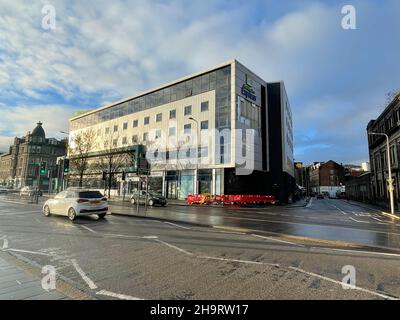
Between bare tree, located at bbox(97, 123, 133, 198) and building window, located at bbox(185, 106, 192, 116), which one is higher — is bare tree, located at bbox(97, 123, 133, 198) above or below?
below

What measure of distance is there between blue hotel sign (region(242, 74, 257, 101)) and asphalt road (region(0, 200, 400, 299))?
31463 millimetres

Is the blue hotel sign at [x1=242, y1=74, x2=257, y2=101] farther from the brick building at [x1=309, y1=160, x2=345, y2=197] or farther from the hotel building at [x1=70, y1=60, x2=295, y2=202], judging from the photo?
the brick building at [x1=309, y1=160, x2=345, y2=197]

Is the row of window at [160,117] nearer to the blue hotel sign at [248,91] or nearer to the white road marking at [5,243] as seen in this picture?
the blue hotel sign at [248,91]

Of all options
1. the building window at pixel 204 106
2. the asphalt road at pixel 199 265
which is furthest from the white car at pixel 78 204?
the building window at pixel 204 106

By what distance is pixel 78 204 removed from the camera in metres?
14.7

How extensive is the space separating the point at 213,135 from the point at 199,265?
32522 millimetres

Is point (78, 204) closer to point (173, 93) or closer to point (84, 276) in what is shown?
point (84, 276)

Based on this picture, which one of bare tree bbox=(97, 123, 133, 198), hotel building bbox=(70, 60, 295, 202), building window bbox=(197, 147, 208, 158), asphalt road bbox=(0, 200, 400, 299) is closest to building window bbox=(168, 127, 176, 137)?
hotel building bbox=(70, 60, 295, 202)

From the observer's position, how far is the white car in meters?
14.7

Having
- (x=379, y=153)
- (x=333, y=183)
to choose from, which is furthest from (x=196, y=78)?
(x=333, y=183)

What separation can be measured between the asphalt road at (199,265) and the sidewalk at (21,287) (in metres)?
0.32
